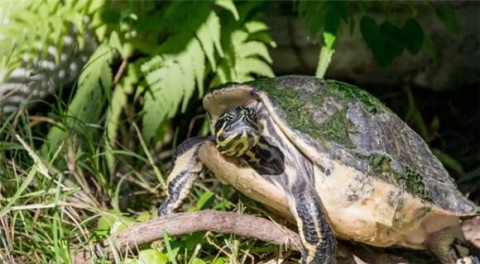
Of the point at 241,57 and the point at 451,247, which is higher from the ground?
the point at 241,57

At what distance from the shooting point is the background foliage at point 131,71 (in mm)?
2699

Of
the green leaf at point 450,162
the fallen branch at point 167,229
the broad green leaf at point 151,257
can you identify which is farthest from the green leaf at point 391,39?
the broad green leaf at point 151,257

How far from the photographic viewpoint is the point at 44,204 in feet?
7.34

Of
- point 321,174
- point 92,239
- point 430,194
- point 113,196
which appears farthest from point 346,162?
point 113,196

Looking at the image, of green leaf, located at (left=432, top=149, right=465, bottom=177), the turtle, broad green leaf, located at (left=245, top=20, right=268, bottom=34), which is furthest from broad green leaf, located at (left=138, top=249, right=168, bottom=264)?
green leaf, located at (left=432, top=149, right=465, bottom=177)

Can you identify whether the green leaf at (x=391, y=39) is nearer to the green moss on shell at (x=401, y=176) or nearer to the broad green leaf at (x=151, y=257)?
the green moss on shell at (x=401, y=176)

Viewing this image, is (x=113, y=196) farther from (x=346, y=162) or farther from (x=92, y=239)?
(x=346, y=162)

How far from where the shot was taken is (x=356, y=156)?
223cm

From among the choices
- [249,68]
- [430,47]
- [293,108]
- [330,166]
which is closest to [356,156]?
[330,166]

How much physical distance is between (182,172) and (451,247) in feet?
2.54

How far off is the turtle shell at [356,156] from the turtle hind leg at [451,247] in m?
0.03

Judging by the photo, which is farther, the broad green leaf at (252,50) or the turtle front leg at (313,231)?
the broad green leaf at (252,50)

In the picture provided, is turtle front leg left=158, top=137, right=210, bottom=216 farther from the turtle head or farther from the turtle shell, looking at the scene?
the turtle head

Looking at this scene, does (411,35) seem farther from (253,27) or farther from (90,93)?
(90,93)
